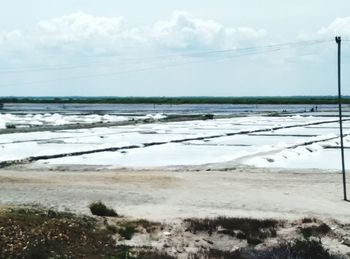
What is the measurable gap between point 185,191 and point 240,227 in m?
4.56

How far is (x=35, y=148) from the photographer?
2652cm

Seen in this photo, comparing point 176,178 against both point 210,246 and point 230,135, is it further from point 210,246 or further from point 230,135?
point 230,135

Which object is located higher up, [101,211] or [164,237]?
[101,211]

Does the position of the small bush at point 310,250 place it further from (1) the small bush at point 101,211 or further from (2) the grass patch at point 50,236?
(1) the small bush at point 101,211

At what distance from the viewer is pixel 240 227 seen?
10.5 meters

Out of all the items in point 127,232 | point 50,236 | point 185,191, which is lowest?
point 185,191

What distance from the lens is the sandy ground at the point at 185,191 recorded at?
12.4m

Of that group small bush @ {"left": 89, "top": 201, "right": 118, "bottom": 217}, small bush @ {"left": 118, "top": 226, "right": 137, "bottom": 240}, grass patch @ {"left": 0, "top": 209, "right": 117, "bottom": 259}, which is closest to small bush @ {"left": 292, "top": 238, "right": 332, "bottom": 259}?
grass patch @ {"left": 0, "top": 209, "right": 117, "bottom": 259}

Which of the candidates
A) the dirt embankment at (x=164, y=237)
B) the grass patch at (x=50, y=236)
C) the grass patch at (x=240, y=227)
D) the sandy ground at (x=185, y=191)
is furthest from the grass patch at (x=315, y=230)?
the grass patch at (x=50, y=236)

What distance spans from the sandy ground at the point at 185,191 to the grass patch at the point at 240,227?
83 centimetres

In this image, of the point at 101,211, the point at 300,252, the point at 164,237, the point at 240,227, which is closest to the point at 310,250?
the point at 300,252

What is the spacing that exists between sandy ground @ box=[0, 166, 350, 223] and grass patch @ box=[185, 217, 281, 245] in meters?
0.83

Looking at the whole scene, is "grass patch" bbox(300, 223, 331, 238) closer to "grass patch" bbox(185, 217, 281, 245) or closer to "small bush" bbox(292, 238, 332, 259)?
"grass patch" bbox(185, 217, 281, 245)

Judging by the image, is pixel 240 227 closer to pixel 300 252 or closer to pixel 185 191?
pixel 300 252
